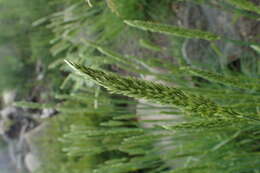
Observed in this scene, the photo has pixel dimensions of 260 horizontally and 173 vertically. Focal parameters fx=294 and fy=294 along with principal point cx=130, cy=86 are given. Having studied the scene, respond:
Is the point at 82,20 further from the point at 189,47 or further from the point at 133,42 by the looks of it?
the point at 189,47

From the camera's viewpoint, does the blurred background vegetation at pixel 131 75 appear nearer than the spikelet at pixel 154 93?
No

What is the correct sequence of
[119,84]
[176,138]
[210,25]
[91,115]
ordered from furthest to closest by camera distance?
1. [91,115]
2. [210,25]
3. [176,138]
4. [119,84]

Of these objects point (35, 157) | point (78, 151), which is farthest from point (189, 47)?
point (35, 157)

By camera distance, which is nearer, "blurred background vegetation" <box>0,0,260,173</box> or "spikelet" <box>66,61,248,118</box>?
"spikelet" <box>66,61,248,118</box>

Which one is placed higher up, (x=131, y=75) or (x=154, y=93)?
(x=154, y=93)

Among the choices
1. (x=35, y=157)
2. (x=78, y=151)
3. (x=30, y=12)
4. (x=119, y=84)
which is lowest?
(x=35, y=157)

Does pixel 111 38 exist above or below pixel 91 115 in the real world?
above

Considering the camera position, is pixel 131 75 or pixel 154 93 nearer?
A: pixel 154 93

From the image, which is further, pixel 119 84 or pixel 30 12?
pixel 30 12
